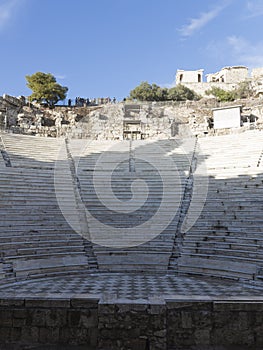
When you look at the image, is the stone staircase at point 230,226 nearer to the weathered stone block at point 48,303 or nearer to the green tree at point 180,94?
the weathered stone block at point 48,303

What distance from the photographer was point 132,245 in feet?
28.8

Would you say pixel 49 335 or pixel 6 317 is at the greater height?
pixel 6 317

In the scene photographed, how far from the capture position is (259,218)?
8.47 metres

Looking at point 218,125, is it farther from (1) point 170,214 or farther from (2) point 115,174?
(1) point 170,214

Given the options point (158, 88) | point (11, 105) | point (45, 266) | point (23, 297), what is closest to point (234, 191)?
point (45, 266)

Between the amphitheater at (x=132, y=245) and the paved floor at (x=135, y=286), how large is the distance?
0.08 feet

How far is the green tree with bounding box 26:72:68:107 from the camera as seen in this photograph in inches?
1010

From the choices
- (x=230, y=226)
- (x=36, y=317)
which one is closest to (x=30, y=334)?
(x=36, y=317)

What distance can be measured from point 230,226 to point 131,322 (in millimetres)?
5563

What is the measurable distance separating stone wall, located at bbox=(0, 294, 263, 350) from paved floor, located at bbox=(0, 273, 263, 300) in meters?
1.51

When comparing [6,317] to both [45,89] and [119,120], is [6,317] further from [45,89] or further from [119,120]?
[45,89]

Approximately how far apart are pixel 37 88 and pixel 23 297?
2443 centimetres

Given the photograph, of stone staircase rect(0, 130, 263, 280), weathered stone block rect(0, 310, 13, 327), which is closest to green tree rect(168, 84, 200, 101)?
stone staircase rect(0, 130, 263, 280)

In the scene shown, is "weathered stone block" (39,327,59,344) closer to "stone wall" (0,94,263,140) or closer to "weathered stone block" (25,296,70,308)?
"weathered stone block" (25,296,70,308)
